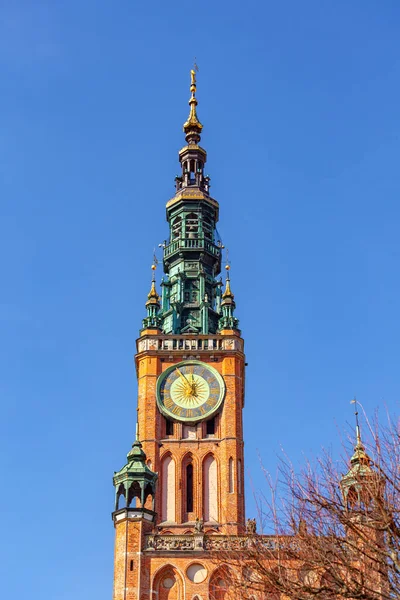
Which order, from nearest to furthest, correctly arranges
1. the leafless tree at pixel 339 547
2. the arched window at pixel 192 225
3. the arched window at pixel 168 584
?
1. the leafless tree at pixel 339 547
2. the arched window at pixel 168 584
3. the arched window at pixel 192 225

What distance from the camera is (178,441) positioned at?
61.9 m

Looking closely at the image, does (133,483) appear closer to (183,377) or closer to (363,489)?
(183,377)

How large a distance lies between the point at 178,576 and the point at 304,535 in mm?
19745

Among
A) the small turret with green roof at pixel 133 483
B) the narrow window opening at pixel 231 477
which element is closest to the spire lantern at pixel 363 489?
the small turret with green roof at pixel 133 483

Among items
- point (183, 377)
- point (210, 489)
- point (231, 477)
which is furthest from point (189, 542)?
point (183, 377)

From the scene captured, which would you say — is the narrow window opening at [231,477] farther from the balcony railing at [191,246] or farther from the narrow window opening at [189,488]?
the balcony railing at [191,246]

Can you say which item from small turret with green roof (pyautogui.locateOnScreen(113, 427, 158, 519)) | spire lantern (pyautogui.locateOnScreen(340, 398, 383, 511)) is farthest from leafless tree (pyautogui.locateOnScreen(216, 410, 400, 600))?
small turret with green roof (pyautogui.locateOnScreen(113, 427, 158, 519))

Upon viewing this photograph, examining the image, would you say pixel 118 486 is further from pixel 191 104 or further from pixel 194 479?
pixel 191 104

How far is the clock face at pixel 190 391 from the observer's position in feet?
205

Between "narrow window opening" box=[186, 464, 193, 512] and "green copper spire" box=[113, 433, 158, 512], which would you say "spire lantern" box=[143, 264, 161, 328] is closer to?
"narrow window opening" box=[186, 464, 193, 512]

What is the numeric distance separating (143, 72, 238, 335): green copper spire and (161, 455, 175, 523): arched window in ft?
26.6

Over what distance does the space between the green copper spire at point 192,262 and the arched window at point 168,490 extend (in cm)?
811

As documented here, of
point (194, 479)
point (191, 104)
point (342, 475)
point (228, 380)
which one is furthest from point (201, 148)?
point (342, 475)

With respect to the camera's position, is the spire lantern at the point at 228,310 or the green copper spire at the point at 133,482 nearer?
the green copper spire at the point at 133,482
